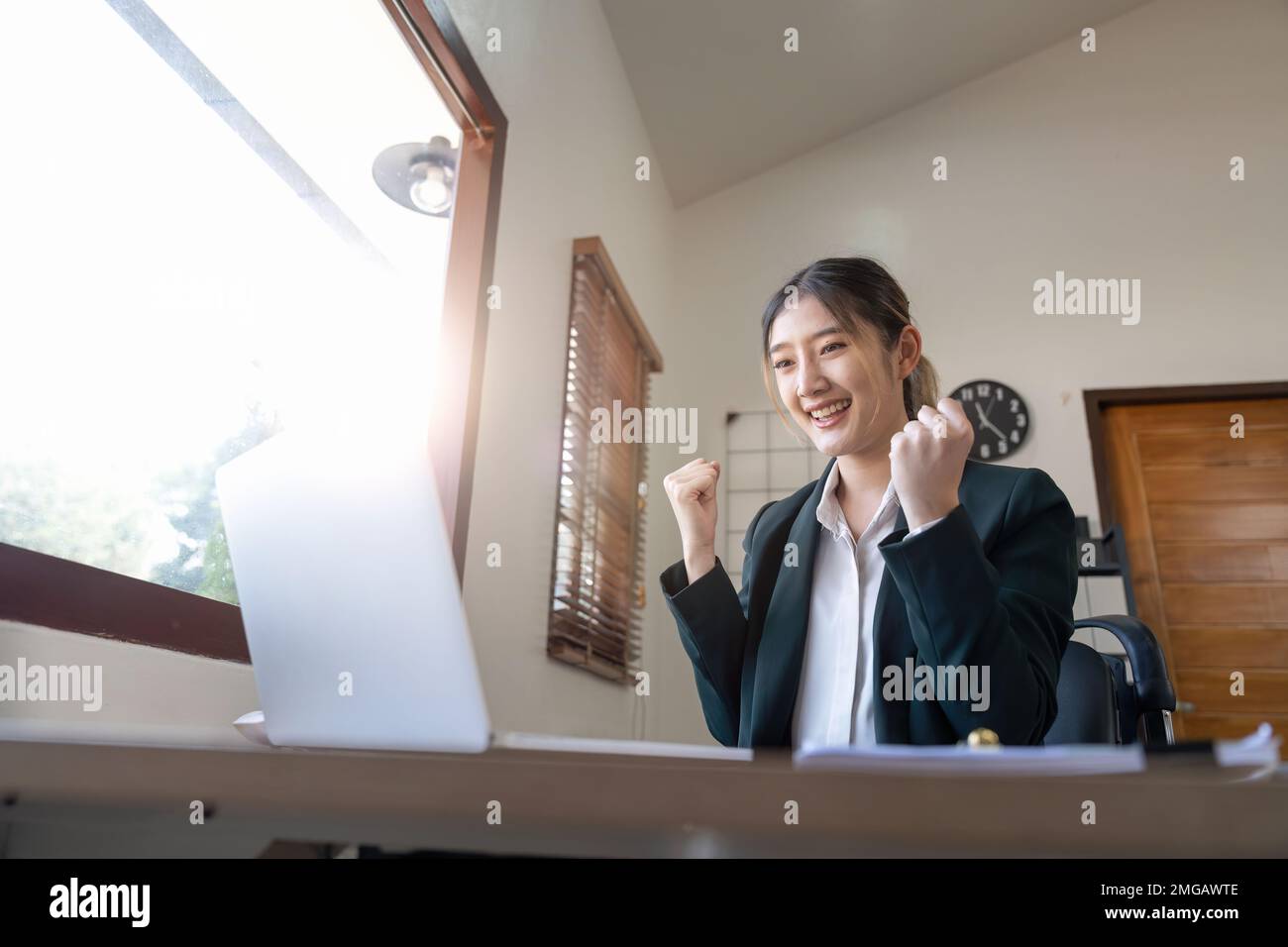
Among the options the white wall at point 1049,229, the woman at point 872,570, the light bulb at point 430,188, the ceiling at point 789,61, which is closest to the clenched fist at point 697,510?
the woman at point 872,570

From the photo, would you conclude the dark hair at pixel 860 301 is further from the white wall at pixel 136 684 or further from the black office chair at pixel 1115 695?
the white wall at pixel 136 684

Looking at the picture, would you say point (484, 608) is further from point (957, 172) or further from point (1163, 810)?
point (957, 172)

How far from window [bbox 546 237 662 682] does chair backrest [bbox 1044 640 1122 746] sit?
4.78 feet

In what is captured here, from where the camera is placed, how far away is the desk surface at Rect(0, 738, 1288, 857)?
13.9 inches

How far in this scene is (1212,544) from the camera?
363cm

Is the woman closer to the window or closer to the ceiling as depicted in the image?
the window

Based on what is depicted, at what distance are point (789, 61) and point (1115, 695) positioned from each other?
123 inches

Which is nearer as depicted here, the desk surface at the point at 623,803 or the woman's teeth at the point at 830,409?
the desk surface at the point at 623,803

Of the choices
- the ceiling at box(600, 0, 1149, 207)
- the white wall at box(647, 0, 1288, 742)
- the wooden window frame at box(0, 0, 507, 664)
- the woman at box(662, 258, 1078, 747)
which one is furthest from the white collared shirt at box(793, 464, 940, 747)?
the ceiling at box(600, 0, 1149, 207)

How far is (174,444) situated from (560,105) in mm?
1808

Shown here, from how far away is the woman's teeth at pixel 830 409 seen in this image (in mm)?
1244

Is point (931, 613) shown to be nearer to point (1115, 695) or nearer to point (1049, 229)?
point (1115, 695)

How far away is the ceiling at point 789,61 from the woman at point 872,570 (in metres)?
2.49

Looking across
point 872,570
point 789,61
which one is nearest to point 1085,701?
point 872,570
